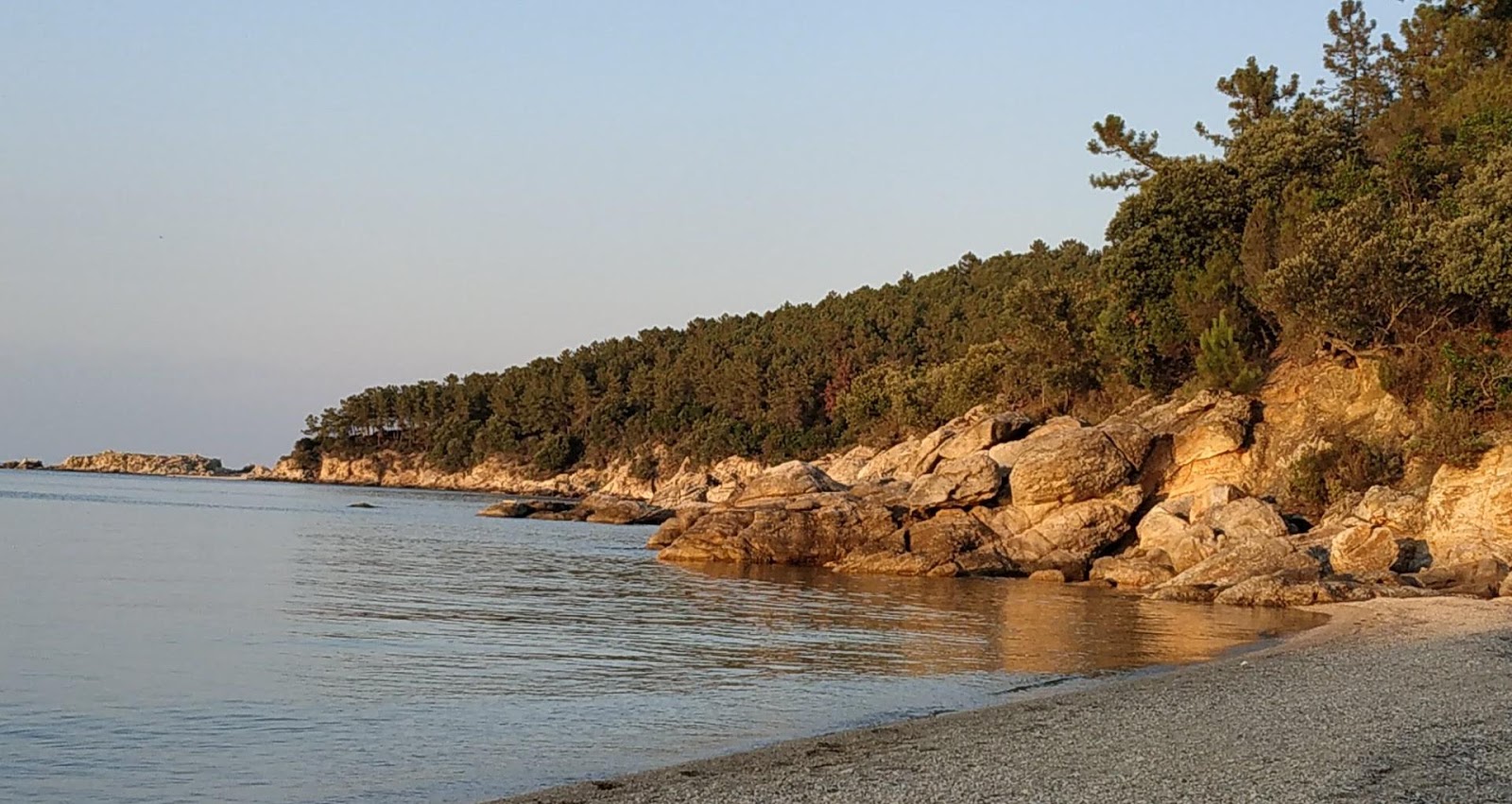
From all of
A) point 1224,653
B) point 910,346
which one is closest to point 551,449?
point 910,346

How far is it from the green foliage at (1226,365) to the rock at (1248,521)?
8.17 meters

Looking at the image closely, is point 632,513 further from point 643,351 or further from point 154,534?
point 643,351

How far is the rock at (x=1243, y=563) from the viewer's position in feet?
109

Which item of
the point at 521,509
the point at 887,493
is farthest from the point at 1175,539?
the point at 521,509

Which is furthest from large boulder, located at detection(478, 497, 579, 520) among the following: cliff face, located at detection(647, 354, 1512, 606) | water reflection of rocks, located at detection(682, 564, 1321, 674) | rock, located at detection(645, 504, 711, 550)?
water reflection of rocks, located at detection(682, 564, 1321, 674)

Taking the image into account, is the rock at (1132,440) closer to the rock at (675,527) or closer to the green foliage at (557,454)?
the rock at (675,527)

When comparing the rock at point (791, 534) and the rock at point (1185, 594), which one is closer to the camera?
the rock at point (1185, 594)

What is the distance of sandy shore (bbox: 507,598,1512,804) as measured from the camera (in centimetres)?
1112

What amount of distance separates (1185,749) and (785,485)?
35.8 m

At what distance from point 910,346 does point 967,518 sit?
74449mm

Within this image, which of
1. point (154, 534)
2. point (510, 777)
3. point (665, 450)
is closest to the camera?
point (510, 777)

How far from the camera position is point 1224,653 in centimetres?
2284

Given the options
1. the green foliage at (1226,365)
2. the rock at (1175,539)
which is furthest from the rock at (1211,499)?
the green foliage at (1226,365)

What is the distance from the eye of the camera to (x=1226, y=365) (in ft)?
149
